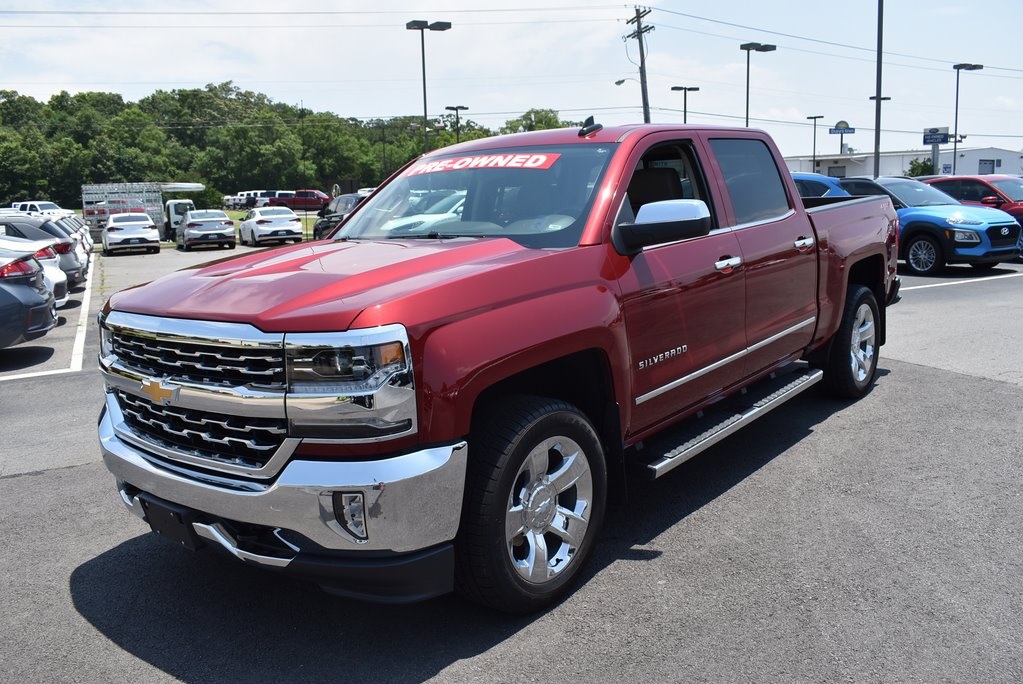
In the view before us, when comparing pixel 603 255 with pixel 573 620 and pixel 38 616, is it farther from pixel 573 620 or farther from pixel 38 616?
pixel 38 616

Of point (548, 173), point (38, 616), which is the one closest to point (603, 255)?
point (548, 173)

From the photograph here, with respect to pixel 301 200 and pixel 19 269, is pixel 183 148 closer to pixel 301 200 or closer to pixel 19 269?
pixel 301 200

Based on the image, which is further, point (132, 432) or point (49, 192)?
point (49, 192)

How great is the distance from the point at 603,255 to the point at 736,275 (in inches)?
46.2

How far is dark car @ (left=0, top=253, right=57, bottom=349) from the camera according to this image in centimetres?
886

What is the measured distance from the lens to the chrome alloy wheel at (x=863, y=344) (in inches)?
248

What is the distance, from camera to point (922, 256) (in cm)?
A: 1516

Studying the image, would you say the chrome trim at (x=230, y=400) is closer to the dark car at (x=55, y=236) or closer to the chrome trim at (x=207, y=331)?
the chrome trim at (x=207, y=331)

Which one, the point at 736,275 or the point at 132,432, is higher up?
the point at 736,275

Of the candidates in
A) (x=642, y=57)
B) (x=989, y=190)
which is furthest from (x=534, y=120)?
(x=989, y=190)

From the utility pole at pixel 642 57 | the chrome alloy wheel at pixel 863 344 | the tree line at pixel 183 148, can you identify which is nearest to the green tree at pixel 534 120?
the tree line at pixel 183 148

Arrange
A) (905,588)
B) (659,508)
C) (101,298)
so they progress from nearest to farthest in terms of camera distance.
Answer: (905,588) < (659,508) < (101,298)

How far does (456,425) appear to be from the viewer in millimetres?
2926

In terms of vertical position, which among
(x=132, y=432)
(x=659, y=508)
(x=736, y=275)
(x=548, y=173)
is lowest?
(x=659, y=508)
